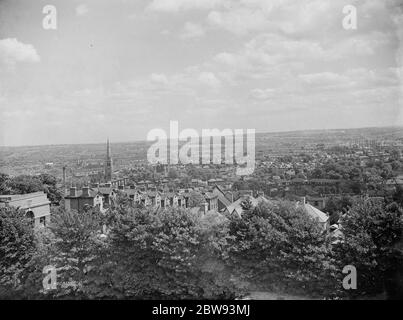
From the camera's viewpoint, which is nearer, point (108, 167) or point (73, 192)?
point (108, 167)

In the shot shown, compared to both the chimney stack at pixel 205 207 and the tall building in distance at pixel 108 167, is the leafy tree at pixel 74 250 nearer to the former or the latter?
the tall building in distance at pixel 108 167

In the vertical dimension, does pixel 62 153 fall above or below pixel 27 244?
above

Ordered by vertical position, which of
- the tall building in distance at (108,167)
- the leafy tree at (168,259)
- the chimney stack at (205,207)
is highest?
the tall building in distance at (108,167)

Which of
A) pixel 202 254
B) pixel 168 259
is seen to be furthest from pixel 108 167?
pixel 202 254

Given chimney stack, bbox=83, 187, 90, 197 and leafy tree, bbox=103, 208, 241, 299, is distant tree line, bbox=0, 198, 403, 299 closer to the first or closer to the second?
leafy tree, bbox=103, 208, 241, 299

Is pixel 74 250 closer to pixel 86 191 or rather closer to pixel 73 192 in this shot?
pixel 86 191

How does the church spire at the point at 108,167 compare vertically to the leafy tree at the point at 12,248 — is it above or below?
above

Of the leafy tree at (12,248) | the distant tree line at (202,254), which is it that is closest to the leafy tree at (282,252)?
the distant tree line at (202,254)
